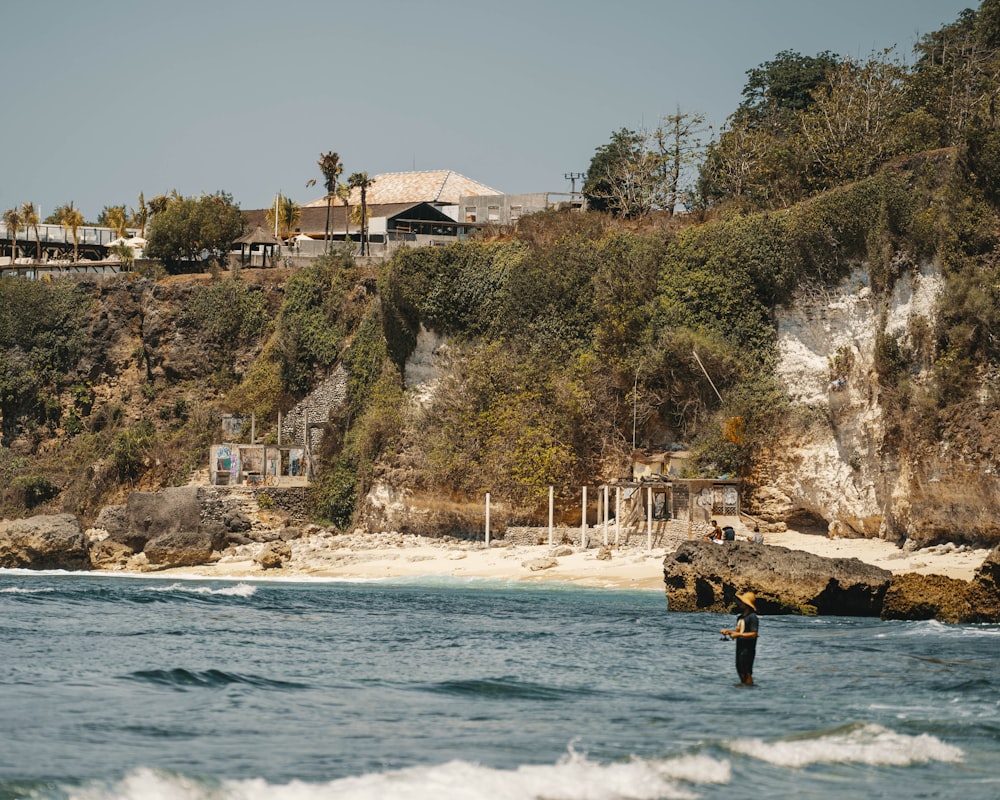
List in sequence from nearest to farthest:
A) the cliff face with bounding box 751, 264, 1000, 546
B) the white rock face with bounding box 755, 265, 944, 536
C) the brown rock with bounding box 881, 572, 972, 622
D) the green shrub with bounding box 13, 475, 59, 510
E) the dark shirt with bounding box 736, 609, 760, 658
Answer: the dark shirt with bounding box 736, 609, 760, 658 → the brown rock with bounding box 881, 572, 972, 622 → the cliff face with bounding box 751, 264, 1000, 546 → the white rock face with bounding box 755, 265, 944, 536 → the green shrub with bounding box 13, 475, 59, 510

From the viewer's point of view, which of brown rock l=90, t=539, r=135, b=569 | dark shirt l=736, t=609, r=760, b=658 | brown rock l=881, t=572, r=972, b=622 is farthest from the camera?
brown rock l=90, t=539, r=135, b=569

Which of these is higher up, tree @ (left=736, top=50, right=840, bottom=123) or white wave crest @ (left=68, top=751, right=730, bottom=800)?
tree @ (left=736, top=50, right=840, bottom=123)

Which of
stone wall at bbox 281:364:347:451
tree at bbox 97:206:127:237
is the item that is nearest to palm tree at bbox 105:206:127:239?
tree at bbox 97:206:127:237

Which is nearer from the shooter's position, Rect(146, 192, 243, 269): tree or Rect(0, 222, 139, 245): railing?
Rect(146, 192, 243, 269): tree

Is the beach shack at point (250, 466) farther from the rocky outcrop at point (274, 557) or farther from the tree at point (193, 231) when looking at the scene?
the tree at point (193, 231)

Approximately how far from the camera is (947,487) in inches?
1141

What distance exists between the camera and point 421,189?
6981cm

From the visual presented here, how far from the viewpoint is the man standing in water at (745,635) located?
15508mm

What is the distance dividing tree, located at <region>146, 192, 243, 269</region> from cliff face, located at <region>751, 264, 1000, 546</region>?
29860 millimetres

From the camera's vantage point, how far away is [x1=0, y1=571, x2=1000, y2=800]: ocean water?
11289 millimetres

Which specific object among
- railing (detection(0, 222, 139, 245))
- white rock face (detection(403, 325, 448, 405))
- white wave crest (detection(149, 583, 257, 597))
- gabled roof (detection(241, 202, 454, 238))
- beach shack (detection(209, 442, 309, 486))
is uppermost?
gabled roof (detection(241, 202, 454, 238))

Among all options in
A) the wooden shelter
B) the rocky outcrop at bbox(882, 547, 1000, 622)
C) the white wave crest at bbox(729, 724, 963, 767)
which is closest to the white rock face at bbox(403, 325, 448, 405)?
the wooden shelter

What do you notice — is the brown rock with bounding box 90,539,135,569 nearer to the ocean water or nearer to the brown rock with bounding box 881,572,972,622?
the ocean water

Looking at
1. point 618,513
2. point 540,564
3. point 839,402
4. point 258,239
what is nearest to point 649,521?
point 618,513
